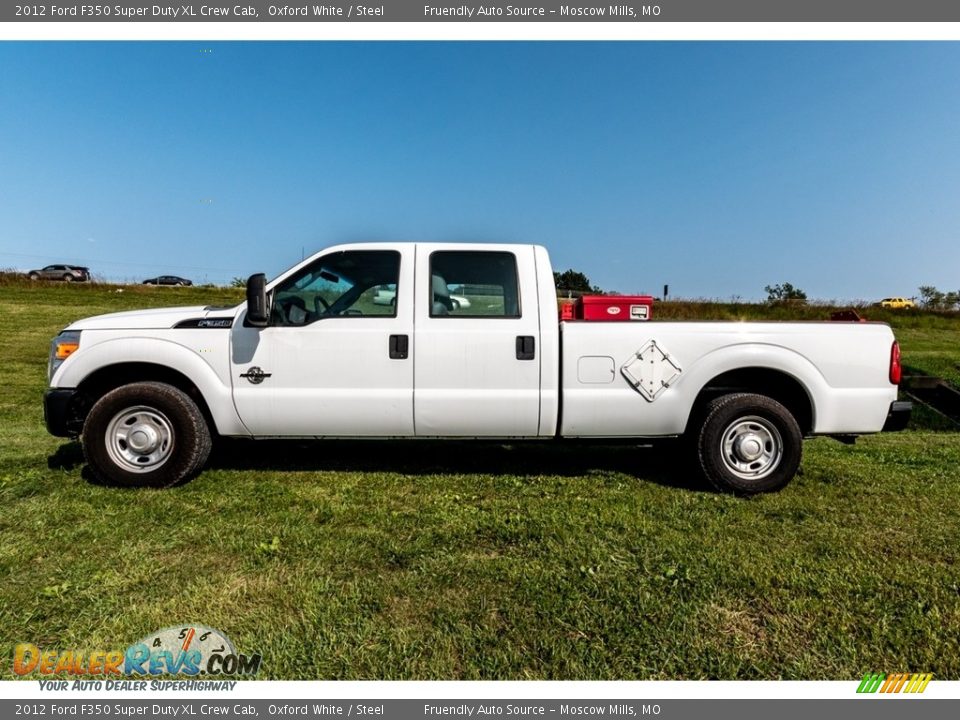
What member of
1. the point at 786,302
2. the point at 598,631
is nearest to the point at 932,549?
the point at 598,631

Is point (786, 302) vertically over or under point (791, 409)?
over

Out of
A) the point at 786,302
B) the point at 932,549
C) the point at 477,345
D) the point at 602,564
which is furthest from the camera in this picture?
the point at 786,302

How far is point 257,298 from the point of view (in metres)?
3.86

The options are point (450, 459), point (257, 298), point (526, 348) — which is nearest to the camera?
point (257, 298)

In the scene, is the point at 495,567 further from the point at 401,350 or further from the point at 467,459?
the point at 467,459

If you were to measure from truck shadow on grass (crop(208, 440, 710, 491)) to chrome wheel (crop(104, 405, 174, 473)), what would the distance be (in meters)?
0.62

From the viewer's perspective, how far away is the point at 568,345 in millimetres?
4078

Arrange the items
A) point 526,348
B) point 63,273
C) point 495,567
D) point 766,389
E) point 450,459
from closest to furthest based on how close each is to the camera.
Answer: point 495,567 < point 526,348 < point 766,389 < point 450,459 < point 63,273

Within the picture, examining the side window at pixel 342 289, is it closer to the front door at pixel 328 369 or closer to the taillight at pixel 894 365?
the front door at pixel 328 369

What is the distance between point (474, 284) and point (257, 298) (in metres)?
1.60

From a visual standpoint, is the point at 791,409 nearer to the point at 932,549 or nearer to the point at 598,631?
the point at 932,549

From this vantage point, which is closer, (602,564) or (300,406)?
(602,564)

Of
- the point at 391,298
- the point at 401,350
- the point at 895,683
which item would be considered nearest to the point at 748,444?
the point at 895,683

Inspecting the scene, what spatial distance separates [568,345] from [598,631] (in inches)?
84.6
